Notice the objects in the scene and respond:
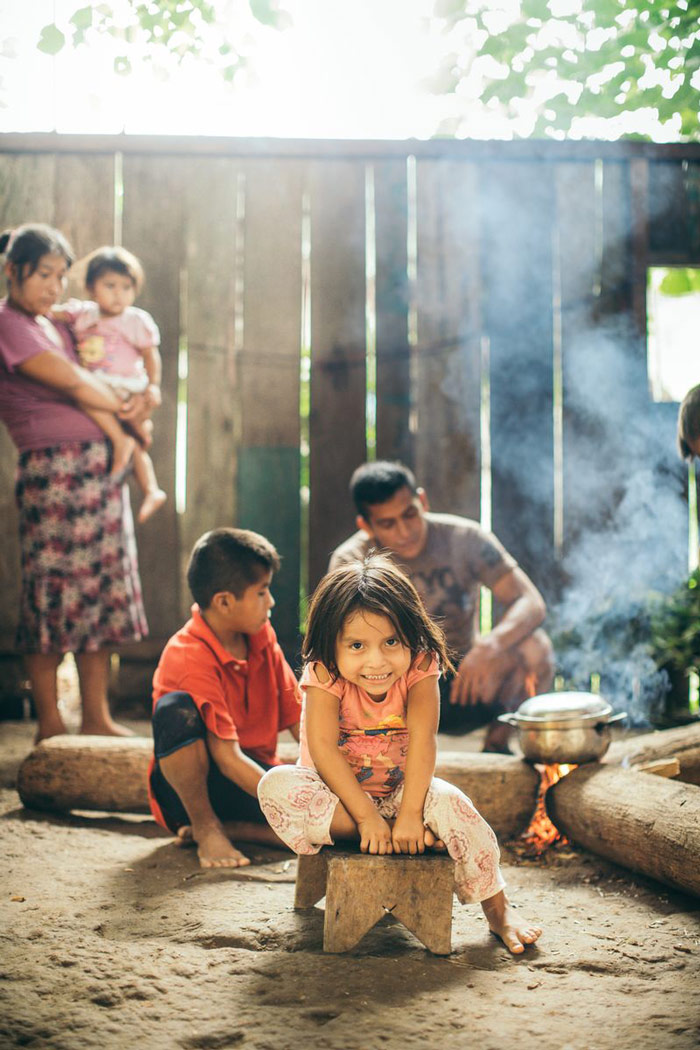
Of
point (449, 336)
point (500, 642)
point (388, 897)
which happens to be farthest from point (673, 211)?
point (388, 897)

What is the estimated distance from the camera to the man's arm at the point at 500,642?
4.29 m

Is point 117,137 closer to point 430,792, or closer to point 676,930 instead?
point 430,792

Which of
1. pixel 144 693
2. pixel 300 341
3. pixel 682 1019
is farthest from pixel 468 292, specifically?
pixel 682 1019

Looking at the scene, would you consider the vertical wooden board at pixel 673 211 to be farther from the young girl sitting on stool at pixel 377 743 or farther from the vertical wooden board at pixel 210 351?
the young girl sitting on stool at pixel 377 743

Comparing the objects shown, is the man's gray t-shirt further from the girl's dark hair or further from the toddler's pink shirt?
the girl's dark hair

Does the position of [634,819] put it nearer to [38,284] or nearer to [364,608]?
[364,608]

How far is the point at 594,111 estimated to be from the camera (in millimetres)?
6629

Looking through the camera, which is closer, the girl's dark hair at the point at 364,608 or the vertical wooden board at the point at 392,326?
the girl's dark hair at the point at 364,608

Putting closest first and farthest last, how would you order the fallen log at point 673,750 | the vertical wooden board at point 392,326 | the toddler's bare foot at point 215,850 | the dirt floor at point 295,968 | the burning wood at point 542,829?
1. the dirt floor at point 295,968
2. the toddler's bare foot at point 215,850
3. the burning wood at point 542,829
4. the fallen log at point 673,750
5. the vertical wooden board at point 392,326

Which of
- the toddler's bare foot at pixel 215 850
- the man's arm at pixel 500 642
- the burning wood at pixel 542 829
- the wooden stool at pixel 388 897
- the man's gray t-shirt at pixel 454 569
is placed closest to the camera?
the wooden stool at pixel 388 897

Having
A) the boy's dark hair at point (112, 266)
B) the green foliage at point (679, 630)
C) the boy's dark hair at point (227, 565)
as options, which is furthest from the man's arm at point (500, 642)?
the boy's dark hair at point (112, 266)

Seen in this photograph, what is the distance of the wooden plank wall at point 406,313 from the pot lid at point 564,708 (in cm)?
214

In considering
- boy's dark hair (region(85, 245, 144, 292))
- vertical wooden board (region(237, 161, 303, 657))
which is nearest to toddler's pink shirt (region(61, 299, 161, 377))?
boy's dark hair (region(85, 245, 144, 292))

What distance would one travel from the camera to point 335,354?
18.9 feet
